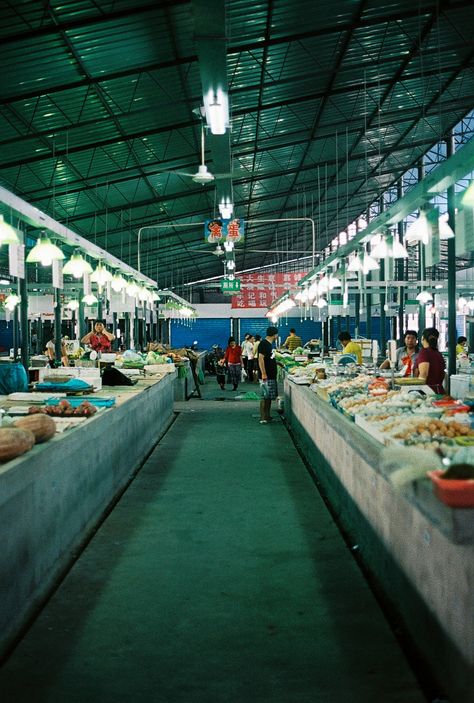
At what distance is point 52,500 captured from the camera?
4.90 m

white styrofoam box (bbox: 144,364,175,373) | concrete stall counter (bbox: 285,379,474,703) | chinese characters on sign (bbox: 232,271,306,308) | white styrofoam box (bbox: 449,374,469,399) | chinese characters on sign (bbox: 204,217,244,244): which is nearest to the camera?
concrete stall counter (bbox: 285,379,474,703)

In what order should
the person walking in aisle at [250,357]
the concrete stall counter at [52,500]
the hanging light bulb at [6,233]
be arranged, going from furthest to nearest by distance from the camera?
the person walking in aisle at [250,357]
the hanging light bulb at [6,233]
the concrete stall counter at [52,500]

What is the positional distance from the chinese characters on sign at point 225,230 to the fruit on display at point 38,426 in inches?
572

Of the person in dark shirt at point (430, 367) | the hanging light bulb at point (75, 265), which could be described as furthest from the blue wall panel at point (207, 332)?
the person in dark shirt at point (430, 367)

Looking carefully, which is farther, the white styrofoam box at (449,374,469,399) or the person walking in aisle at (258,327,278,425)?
the white styrofoam box at (449,374,469,399)

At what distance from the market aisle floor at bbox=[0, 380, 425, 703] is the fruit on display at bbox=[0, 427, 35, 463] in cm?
99

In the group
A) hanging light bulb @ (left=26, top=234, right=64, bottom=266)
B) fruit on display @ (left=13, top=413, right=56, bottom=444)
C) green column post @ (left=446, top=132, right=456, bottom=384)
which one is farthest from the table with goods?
green column post @ (left=446, top=132, right=456, bottom=384)

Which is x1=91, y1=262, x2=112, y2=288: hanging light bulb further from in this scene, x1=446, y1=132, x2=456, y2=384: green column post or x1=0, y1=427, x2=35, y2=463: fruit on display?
x1=0, y1=427, x2=35, y2=463: fruit on display

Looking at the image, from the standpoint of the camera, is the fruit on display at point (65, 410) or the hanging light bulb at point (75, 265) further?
the hanging light bulb at point (75, 265)

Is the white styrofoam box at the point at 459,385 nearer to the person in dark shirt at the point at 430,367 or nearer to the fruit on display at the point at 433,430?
the person in dark shirt at the point at 430,367

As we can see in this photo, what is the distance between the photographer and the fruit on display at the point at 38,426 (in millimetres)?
4789

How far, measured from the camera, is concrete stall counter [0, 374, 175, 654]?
12.7 ft

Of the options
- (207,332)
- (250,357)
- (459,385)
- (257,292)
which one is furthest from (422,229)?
(207,332)

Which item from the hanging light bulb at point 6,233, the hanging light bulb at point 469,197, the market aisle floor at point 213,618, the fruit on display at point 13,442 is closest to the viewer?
the market aisle floor at point 213,618
